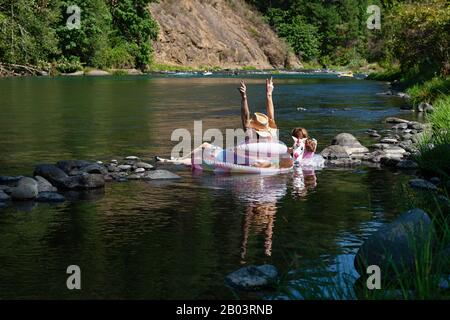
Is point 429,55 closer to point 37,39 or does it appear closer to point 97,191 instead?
point 97,191

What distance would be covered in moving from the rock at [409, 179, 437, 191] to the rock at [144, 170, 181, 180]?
4.86 meters

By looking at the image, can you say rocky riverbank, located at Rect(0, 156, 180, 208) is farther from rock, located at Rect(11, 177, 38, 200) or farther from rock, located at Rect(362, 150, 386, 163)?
rock, located at Rect(362, 150, 386, 163)

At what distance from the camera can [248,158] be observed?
1661cm

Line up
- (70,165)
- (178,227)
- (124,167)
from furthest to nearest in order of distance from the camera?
(124,167), (70,165), (178,227)

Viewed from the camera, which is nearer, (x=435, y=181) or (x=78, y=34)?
(x=435, y=181)

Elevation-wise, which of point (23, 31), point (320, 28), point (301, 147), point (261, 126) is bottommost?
point (301, 147)

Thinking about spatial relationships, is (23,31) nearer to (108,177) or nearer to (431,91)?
(431,91)

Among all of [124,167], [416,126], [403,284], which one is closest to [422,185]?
[124,167]

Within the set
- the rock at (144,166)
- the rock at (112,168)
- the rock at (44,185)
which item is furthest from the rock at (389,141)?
the rock at (44,185)

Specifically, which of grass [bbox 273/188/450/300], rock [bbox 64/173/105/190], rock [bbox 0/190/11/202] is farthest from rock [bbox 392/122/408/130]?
grass [bbox 273/188/450/300]

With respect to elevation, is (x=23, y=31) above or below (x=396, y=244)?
above

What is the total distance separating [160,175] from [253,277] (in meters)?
7.61

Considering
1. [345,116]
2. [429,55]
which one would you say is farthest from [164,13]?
[345,116]

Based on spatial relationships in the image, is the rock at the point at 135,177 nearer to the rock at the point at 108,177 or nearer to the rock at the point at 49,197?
the rock at the point at 108,177
